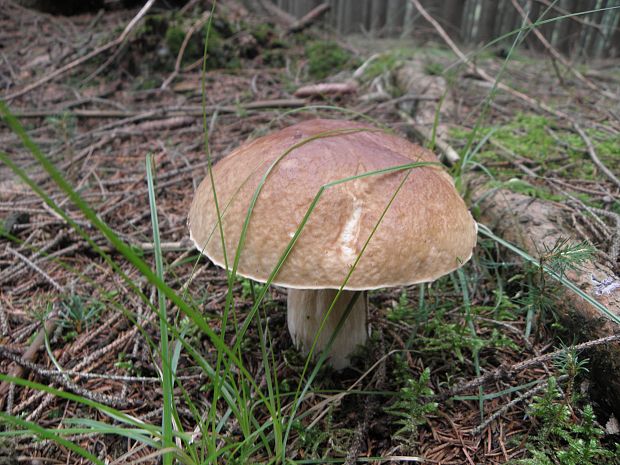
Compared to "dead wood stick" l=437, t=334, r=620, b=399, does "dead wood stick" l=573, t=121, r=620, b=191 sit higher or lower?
higher

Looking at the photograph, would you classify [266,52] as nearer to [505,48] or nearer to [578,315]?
[505,48]

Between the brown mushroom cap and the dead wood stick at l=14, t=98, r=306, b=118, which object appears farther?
the dead wood stick at l=14, t=98, r=306, b=118

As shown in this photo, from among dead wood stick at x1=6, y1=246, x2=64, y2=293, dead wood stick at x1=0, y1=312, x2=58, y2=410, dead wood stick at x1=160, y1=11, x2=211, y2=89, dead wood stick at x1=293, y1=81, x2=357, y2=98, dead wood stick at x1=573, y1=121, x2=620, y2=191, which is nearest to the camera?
dead wood stick at x1=0, y1=312, x2=58, y2=410

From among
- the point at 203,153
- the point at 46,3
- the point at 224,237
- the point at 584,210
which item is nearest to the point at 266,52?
the point at 203,153

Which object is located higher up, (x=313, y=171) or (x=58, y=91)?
(x=313, y=171)

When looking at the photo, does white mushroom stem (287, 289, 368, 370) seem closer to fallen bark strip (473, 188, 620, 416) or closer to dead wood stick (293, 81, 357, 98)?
fallen bark strip (473, 188, 620, 416)

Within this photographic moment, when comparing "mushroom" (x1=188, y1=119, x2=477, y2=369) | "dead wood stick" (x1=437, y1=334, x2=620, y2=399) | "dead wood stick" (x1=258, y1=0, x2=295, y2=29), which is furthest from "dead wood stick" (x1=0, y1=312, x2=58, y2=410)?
"dead wood stick" (x1=258, y1=0, x2=295, y2=29)

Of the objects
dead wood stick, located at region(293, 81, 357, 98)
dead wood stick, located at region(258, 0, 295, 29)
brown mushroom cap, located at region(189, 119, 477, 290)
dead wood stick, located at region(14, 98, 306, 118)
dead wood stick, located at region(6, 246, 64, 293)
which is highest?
dead wood stick, located at region(258, 0, 295, 29)
